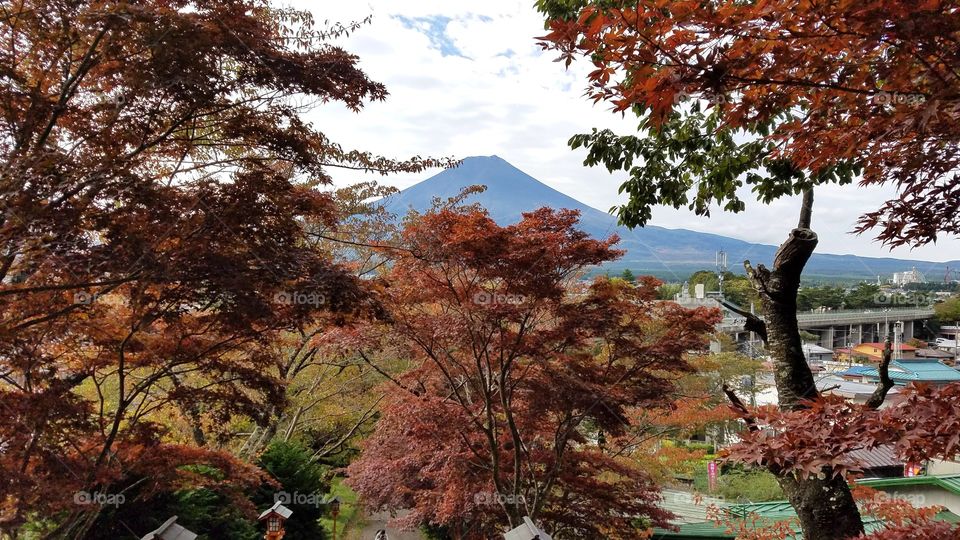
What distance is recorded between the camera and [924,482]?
7848 millimetres

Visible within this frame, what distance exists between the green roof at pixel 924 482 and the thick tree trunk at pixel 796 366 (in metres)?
5.79

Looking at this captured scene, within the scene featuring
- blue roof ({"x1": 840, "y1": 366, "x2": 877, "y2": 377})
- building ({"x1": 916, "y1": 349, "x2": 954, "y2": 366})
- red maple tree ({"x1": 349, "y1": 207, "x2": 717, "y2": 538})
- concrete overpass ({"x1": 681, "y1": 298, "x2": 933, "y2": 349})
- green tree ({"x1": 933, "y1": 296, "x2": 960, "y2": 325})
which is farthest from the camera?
building ({"x1": 916, "y1": 349, "x2": 954, "y2": 366})

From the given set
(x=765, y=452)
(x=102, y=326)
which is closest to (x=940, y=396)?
(x=765, y=452)

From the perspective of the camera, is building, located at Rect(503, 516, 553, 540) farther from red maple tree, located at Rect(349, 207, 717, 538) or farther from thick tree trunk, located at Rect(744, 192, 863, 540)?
red maple tree, located at Rect(349, 207, 717, 538)

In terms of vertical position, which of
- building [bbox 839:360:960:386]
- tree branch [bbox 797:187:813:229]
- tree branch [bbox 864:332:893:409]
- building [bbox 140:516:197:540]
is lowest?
building [bbox 839:360:960:386]

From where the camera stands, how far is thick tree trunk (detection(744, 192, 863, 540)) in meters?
3.01

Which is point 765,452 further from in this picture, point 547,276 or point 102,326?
point 102,326

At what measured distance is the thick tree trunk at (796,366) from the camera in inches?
118

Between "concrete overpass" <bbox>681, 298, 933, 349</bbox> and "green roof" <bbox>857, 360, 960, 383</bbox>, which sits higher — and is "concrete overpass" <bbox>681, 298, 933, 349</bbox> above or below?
above

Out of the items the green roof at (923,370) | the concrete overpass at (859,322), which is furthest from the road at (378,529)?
the green roof at (923,370)

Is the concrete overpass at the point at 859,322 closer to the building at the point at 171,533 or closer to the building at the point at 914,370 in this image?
the building at the point at 914,370

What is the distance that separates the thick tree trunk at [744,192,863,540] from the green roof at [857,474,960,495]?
19.0ft

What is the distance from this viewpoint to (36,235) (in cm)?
273

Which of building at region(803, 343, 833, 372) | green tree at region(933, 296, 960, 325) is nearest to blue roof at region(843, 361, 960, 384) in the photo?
building at region(803, 343, 833, 372)
